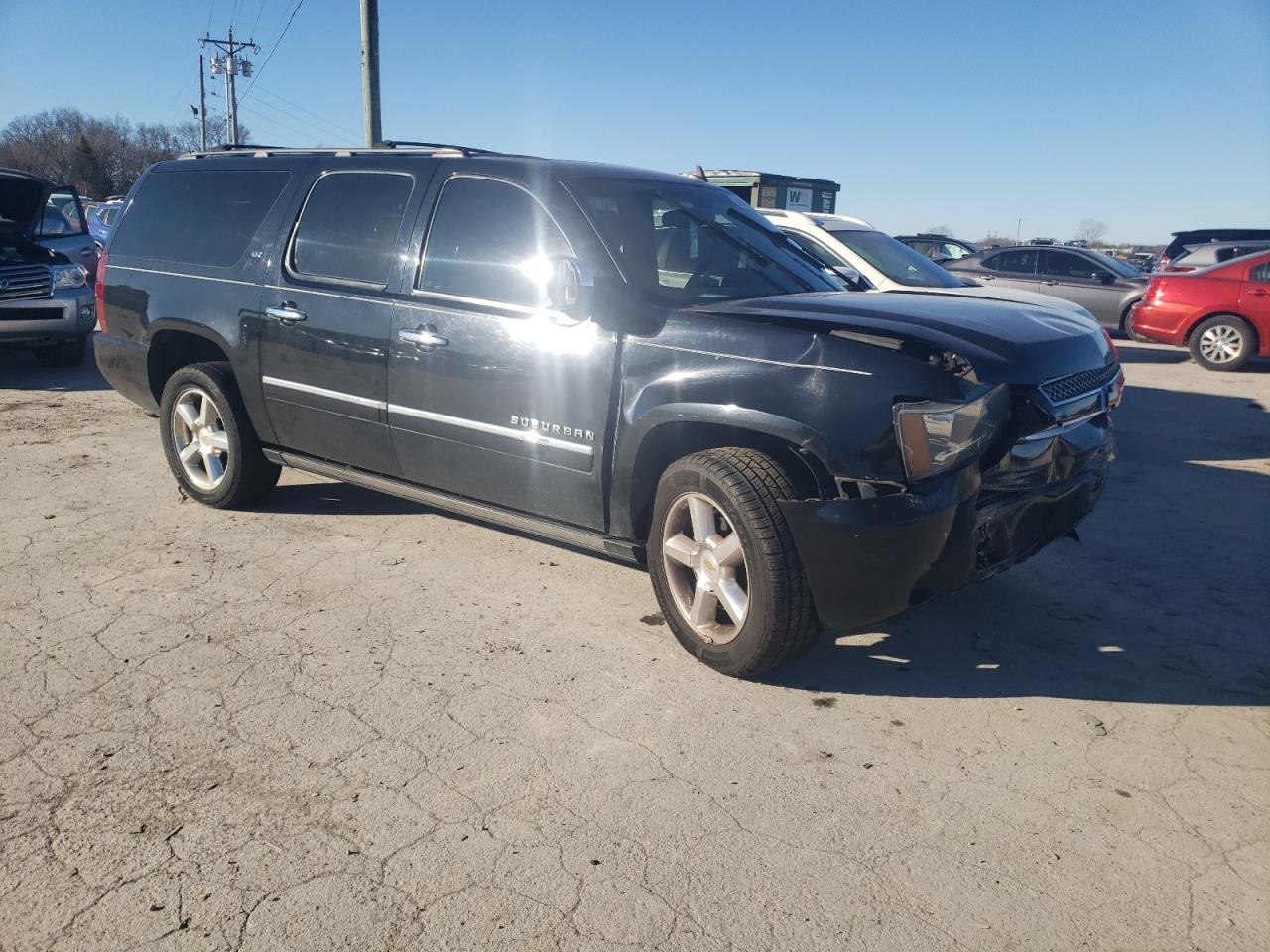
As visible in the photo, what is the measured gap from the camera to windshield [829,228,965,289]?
27.8ft

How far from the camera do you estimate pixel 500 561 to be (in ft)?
16.0

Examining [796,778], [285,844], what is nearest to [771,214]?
[796,778]

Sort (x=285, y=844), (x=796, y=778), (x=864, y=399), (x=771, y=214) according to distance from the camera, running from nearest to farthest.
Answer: (x=285, y=844) < (x=796, y=778) < (x=864, y=399) < (x=771, y=214)

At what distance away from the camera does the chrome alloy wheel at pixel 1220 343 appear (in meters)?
12.1

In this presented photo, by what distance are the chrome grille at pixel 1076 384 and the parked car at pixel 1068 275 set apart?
11774 mm

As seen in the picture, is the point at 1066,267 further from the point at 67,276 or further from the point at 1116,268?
the point at 67,276

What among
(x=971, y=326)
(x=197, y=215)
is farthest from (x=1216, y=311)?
(x=197, y=215)

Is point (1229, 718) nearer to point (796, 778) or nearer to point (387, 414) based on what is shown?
point (796, 778)

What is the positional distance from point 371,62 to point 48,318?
6.51 meters

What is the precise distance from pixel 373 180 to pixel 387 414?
45.7 inches

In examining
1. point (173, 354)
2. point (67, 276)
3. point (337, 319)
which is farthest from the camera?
point (67, 276)

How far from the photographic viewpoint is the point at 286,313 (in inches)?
195

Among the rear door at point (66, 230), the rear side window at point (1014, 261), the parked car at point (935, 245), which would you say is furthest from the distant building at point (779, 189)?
the rear door at point (66, 230)

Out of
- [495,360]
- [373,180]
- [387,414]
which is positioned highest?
[373,180]
